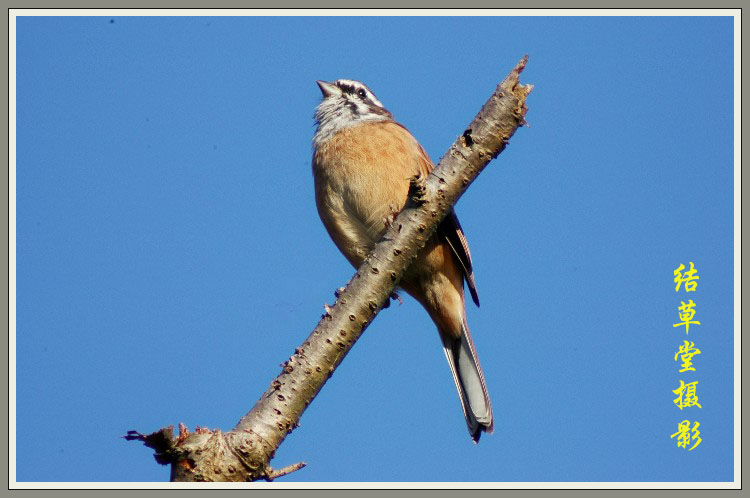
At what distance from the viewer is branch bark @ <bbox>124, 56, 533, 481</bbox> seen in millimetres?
4871

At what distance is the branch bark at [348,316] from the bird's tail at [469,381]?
2179mm

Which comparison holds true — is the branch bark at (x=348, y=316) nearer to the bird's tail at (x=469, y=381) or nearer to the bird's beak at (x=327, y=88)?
the bird's tail at (x=469, y=381)

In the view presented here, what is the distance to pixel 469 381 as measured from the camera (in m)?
7.48

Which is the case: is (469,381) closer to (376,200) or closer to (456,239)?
(456,239)

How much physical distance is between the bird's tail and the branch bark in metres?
2.18

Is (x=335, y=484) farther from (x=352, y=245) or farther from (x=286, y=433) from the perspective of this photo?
(x=352, y=245)

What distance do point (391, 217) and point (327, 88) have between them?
106 inches

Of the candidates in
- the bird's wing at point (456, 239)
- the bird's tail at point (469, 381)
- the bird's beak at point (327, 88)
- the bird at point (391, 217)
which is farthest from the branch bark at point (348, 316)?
the bird's beak at point (327, 88)

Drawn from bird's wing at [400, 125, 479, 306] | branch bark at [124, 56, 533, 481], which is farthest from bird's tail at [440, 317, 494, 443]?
branch bark at [124, 56, 533, 481]

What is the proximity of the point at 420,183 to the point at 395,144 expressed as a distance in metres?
2.23

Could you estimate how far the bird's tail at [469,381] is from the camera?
7207mm

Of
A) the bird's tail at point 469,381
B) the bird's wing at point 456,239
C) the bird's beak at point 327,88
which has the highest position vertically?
the bird's beak at point 327,88

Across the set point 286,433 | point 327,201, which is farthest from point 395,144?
point 286,433

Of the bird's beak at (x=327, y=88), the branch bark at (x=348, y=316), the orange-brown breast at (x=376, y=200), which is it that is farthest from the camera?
the bird's beak at (x=327, y=88)
